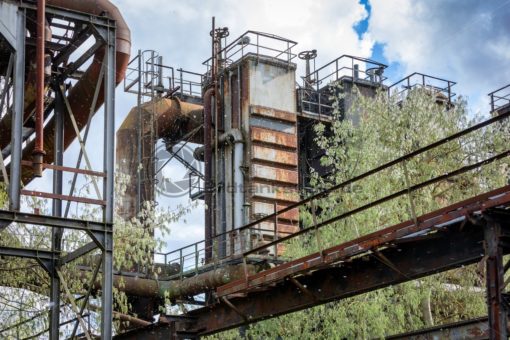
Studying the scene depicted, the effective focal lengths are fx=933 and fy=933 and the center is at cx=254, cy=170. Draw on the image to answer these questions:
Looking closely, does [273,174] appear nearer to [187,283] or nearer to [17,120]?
[187,283]

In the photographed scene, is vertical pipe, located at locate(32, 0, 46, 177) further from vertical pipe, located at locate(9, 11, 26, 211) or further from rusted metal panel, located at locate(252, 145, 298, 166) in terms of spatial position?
rusted metal panel, located at locate(252, 145, 298, 166)

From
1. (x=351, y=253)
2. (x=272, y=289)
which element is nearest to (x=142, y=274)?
(x=272, y=289)

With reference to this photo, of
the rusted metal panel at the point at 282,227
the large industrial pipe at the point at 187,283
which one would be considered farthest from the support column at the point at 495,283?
the rusted metal panel at the point at 282,227

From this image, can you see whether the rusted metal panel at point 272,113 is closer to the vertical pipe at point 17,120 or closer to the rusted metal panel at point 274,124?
the rusted metal panel at point 274,124

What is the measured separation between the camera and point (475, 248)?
37.8ft

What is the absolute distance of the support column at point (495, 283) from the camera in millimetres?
10523

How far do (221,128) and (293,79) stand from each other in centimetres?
273

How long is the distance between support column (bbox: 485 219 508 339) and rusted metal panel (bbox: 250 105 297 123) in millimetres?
17725

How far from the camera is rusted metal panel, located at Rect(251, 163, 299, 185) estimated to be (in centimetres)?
2778

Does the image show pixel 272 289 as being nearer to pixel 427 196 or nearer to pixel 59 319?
pixel 59 319

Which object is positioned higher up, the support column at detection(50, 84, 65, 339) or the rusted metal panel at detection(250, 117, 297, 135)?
the rusted metal panel at detection(250, 117, 297, 135)

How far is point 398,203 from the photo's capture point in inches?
821

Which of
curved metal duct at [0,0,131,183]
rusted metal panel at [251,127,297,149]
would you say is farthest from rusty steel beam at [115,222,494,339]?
rusted metal panel at [251,127,297,149]

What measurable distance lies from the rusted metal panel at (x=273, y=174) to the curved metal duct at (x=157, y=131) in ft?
12.6
